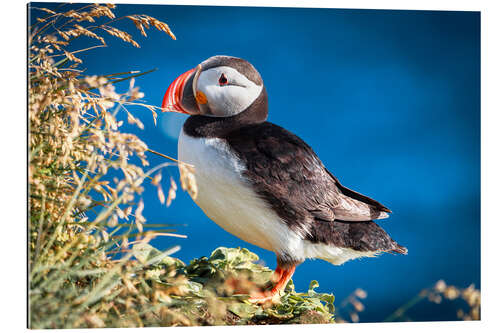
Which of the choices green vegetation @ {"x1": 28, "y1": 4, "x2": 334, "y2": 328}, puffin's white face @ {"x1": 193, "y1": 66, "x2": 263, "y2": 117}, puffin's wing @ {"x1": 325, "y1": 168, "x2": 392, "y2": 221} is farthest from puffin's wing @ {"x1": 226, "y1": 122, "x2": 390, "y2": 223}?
green vegetation @ {"x1": 28, "y1": 4, "x2": 334, "y2": 328}

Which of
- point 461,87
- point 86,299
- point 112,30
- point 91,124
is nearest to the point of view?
point 86,299

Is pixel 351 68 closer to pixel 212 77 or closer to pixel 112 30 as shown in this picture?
pixel 212 77

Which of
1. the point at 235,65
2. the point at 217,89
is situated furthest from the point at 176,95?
the point at 235,65

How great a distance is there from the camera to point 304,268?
4527 millimetres

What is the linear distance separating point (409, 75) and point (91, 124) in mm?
2195

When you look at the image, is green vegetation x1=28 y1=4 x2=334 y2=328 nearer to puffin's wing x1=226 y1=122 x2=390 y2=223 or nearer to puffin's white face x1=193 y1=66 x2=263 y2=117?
puffin's white face x1=193 y1=66 x2=263 y2=117

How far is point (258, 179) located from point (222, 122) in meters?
0.44

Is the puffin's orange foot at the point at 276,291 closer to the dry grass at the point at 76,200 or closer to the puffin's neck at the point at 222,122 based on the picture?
the dry grass at the point at 76,200

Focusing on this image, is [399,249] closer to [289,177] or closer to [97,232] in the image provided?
[289,177]

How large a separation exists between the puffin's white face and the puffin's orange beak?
0.09 m

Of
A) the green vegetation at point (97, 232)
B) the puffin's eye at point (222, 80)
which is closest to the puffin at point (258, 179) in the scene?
the puffin's eye at point (222, 80)

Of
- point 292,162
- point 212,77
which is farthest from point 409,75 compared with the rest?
point 212,77

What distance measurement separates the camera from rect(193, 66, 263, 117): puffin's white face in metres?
3.91

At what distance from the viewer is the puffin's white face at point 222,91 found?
3.91 metres
